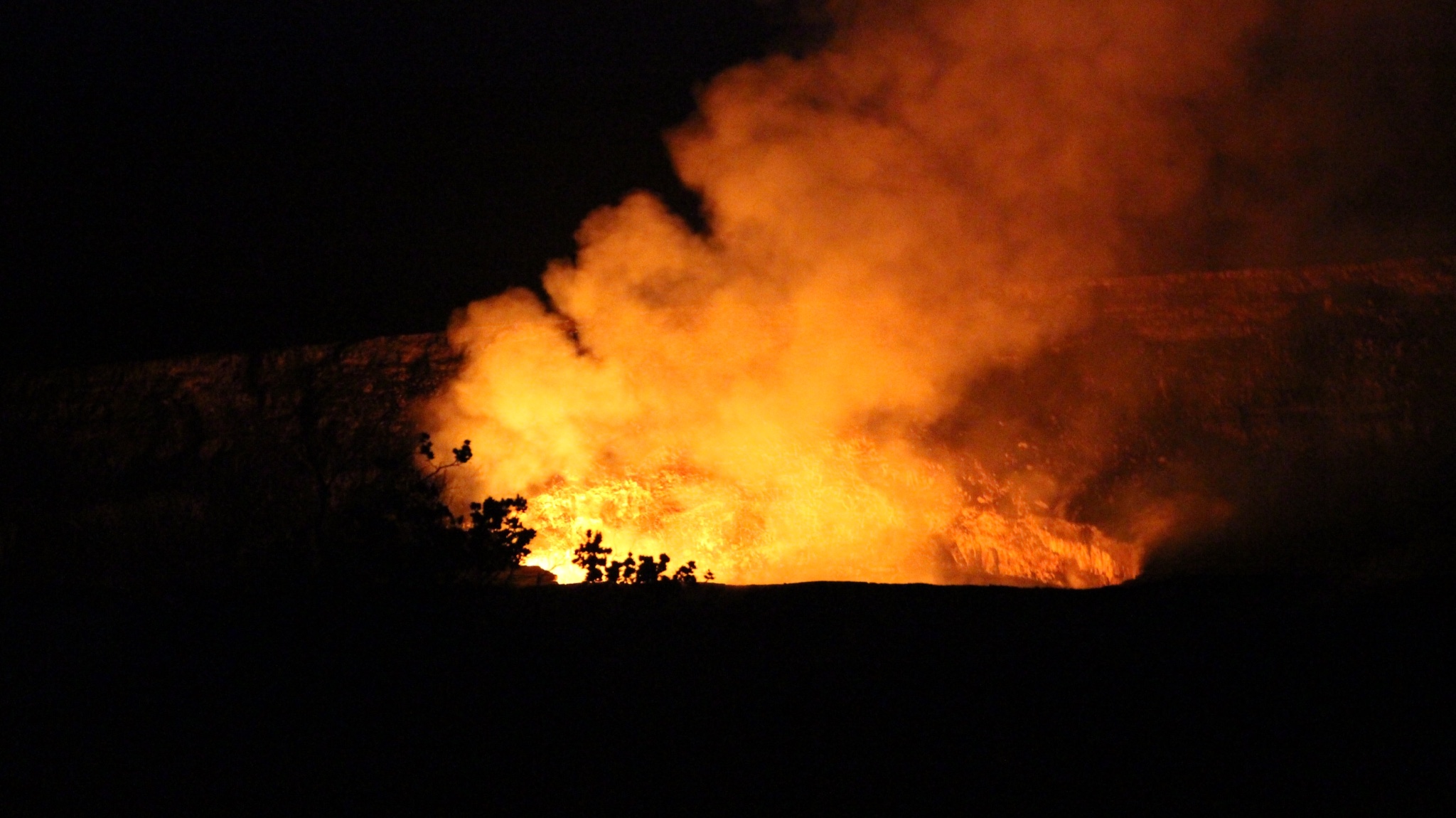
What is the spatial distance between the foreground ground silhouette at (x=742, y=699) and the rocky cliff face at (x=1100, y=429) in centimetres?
252

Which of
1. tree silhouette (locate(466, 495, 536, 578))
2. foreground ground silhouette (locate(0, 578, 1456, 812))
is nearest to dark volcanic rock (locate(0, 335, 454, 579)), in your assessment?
foreground ground silhouette (locate(0, 578, 1456, 812))

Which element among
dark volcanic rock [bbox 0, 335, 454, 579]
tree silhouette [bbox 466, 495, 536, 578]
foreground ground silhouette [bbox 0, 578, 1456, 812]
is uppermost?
dark volcanic rock [bbox 0, 335, 454, 579]

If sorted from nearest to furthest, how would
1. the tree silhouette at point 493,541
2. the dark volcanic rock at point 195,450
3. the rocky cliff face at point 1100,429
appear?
1. the tree silhouette at point 493,541
2. the rocky cliff face at point 1100,429
3. the dark volcanic rock at point 195,450

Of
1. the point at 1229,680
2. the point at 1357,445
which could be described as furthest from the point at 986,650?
the point at 1357,445

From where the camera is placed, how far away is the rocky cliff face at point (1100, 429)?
8367mm

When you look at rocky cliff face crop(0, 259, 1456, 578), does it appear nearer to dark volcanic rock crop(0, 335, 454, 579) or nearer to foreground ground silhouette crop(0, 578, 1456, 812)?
dark volcanic rock crop(0, 335, 454, 579)

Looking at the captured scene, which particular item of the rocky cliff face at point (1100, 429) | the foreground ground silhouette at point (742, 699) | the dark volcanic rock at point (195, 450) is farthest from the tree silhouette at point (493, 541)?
the dark volcanic rock at point (195, 450)

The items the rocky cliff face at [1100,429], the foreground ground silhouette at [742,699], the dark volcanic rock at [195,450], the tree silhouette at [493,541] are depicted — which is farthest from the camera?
the dark volcanic rock at [195,450]

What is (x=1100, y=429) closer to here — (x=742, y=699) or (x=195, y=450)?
(x=742, y=699)

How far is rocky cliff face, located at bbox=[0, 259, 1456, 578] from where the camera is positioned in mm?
8367

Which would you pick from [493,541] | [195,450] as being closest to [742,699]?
[493,541]

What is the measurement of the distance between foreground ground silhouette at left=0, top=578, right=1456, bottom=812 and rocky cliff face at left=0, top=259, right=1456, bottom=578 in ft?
8.26

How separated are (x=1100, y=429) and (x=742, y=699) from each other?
5.68 m

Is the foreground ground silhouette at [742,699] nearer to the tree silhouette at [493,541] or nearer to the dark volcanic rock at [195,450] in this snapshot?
the tree silhouette at [493,541]
